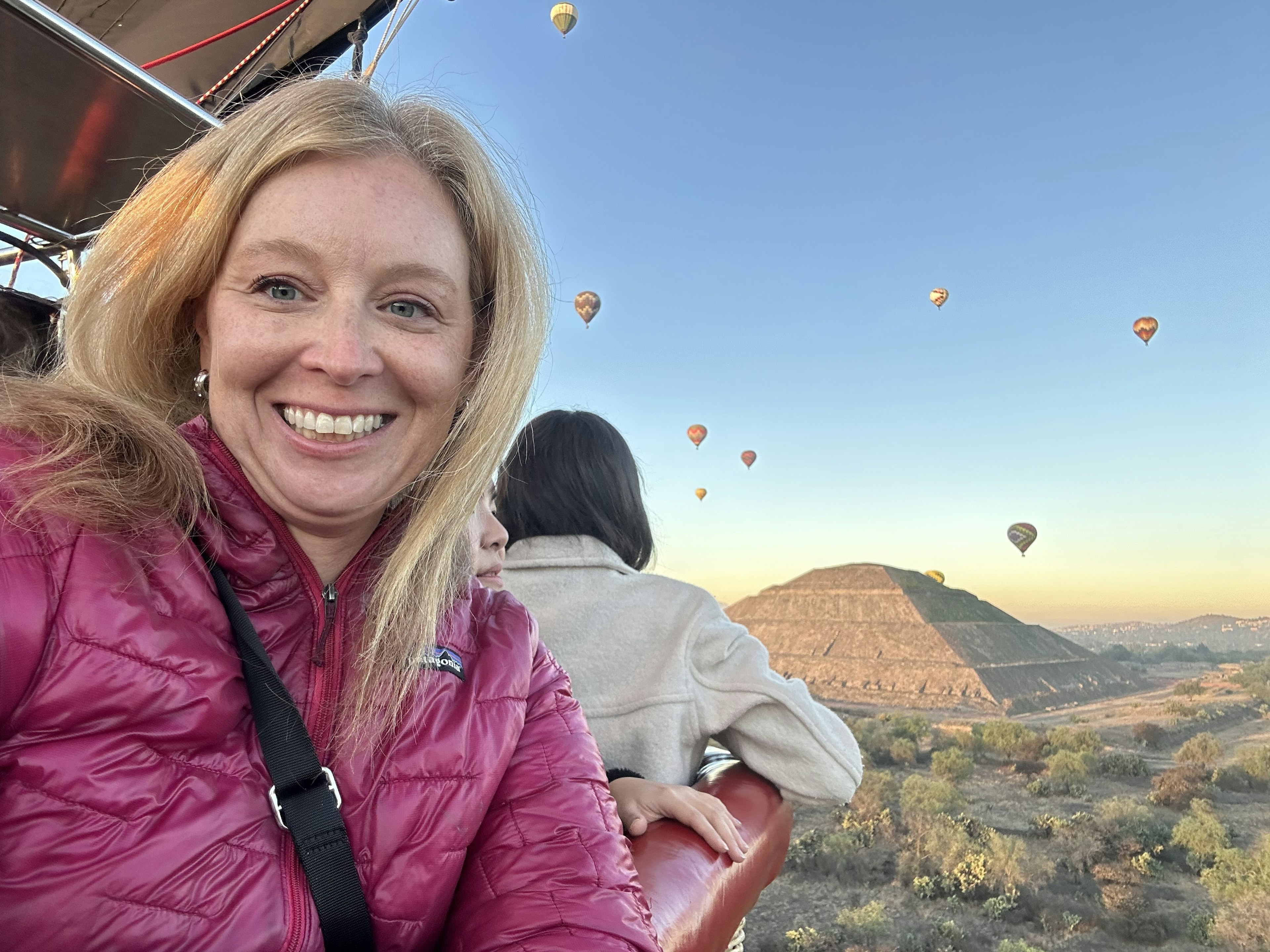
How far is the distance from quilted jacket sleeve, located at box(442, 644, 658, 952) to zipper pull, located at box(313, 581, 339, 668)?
233 millimetres

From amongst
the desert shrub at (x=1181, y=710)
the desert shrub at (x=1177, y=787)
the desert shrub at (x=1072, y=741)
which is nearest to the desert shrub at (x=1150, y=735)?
the desert shrub at (x=1072, y=741)

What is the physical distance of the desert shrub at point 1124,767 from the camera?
567 inches

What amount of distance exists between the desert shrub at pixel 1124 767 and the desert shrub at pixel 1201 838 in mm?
2134

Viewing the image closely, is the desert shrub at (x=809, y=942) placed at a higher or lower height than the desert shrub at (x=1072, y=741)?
lower

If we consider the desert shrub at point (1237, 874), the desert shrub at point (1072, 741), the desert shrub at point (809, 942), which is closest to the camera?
the desert shrub at point (809, 942)

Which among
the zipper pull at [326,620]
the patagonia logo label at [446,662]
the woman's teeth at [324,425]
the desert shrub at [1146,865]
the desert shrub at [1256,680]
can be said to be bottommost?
the desert shrub at [1146,865]

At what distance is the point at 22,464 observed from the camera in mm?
657

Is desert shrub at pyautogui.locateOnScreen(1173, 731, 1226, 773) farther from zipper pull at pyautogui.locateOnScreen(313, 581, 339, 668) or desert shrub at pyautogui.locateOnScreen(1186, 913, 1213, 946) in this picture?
zipper pull at pyautogui.locateOnScreen(313, 581, 339, 668)

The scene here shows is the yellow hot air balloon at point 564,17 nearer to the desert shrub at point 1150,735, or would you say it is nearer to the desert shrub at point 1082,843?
the desert shrub at point 1082,843

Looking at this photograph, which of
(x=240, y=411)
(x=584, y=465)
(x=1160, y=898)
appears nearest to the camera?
(x=240, y=411)

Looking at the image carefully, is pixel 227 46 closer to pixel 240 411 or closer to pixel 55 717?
pixel 240 411

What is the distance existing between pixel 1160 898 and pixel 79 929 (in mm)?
13081

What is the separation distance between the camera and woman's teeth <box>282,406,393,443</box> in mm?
835

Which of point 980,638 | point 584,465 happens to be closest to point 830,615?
point 980,638
